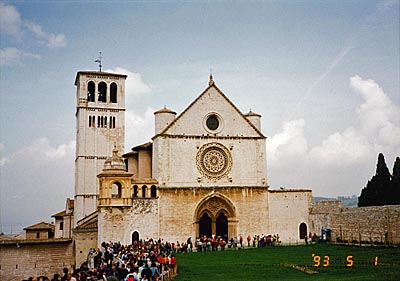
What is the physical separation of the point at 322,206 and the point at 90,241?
19.6m

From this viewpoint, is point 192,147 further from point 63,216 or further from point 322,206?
point 63,216

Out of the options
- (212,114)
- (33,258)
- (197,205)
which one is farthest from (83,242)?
(212,114)

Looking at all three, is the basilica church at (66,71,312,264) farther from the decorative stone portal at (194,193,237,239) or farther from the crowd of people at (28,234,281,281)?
the crowd of people at (28,234,281,281)

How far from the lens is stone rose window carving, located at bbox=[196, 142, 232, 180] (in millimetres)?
40531

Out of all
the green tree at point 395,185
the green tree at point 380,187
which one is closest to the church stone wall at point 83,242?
the green tree at point 380,187

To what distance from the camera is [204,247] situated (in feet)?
119

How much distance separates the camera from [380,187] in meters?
45.8

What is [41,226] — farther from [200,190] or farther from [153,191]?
[200,190]

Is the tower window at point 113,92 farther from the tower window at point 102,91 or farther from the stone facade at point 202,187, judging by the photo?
the stone facade at point 202,187

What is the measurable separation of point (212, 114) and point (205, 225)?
30.4 feet

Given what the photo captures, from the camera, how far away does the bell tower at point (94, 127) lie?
4997 cm

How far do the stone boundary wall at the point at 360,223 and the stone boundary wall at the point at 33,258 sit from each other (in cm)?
2199

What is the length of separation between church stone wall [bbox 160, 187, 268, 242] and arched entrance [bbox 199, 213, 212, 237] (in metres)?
1.40

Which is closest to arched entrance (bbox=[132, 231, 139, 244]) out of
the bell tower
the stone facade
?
the stone facade
